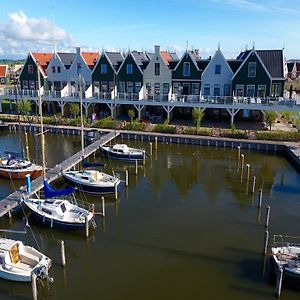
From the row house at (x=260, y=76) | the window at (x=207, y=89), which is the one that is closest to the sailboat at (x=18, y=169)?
the window at (x=207, y=89)

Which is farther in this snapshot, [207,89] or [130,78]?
[130,78]

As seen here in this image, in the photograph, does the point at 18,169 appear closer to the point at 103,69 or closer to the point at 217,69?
the point at 103,69

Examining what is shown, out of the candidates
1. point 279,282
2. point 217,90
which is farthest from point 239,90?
point 279,282

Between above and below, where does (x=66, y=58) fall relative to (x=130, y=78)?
above

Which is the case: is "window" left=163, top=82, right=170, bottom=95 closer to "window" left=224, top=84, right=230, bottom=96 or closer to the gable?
the gable

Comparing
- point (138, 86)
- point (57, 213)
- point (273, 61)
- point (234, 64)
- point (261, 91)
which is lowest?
point (57, 213)

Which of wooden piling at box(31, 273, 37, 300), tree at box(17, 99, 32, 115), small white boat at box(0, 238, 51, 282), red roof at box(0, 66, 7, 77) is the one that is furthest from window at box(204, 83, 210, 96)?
red roof at box(0, 66, 7, 77)

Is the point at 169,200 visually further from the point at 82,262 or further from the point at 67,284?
the point at 67,284
